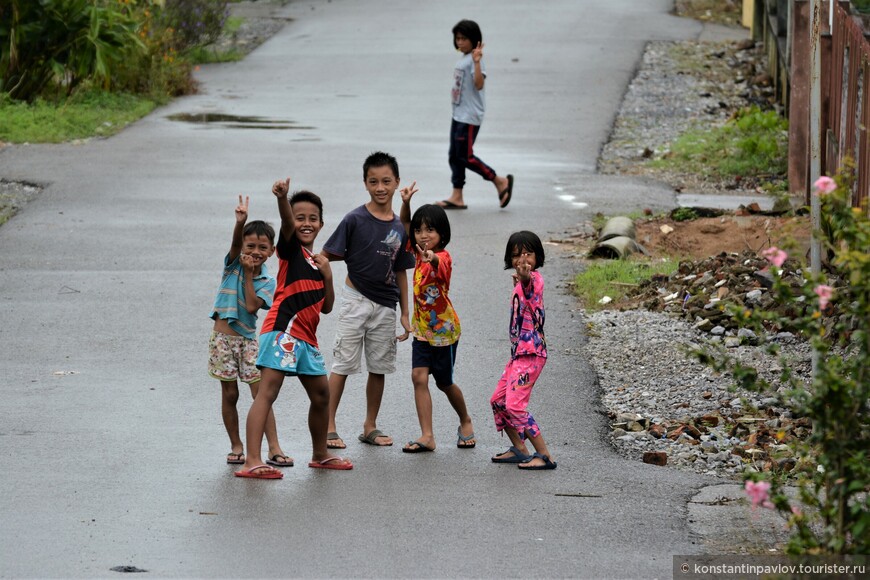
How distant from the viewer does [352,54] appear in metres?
24.9

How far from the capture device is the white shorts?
7.25 meters

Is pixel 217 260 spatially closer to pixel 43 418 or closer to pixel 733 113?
→ pixel 43 418

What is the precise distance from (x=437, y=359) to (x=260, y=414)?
1.06 metres

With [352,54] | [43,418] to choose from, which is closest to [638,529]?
[43,418]

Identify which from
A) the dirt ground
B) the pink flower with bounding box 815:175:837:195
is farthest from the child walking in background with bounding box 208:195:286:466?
the dirt ground

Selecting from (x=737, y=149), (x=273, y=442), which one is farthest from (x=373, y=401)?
(x=737, y=149)

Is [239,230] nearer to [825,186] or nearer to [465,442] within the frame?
[465,442]

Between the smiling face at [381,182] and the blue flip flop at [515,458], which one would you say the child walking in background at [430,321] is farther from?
the blue flip flop at [515,458]

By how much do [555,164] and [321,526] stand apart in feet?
35.1

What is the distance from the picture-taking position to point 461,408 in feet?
23.8

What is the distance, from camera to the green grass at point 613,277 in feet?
Answer: 34.2

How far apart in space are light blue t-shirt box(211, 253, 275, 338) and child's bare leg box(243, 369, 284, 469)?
32cm

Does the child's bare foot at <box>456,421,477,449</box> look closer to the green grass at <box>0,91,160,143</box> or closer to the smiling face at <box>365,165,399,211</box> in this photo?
the smiling face at <box>365,165,399,211</box>

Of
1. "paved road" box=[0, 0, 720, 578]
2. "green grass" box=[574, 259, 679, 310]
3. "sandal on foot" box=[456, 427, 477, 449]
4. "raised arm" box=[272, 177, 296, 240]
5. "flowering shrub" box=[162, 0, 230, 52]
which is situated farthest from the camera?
"flowering shrub" box=[162, 0, 230, 52]
